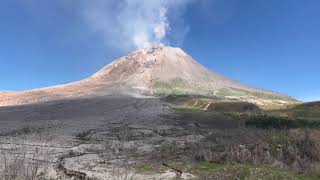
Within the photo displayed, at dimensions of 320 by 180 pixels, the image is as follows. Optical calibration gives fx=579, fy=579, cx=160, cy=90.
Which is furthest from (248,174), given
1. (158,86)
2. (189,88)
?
(158,86)

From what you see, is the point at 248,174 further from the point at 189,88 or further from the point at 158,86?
the point at 158,86

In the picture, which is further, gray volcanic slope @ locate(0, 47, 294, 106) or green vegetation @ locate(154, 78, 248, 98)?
green vegetation @ locate(154, 78, 248, 98)

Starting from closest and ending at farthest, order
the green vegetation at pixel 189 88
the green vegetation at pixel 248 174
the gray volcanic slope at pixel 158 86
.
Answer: the green vegetation at pixel 248 174 < the gray volcanic slope at pixel 158 86 < the green vegetation at pixel 189 88

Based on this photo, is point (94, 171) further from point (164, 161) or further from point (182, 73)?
point (182, 73)

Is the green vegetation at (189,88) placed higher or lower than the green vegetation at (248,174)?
higher

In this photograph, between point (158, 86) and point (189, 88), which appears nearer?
point (189, 88)

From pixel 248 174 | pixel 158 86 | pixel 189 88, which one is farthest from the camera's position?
pixel 158 86

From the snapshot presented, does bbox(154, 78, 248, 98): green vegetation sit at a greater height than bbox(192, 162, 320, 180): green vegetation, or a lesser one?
greater

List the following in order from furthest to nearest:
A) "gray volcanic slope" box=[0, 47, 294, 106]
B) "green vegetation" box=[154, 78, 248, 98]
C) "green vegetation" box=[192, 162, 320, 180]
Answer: "green vegetation" box=[154, 78, 248, 98], "gray volcanic slope" box=[0, 47, 294, 106], "green vegetation" box=[192, 162, 320, 180]

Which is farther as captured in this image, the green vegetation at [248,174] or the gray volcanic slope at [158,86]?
the gray volcanic slope at [158,86]

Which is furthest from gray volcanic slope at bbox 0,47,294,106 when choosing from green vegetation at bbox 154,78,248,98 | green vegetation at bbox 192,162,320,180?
green vegetation at bbox 192,162,320,180

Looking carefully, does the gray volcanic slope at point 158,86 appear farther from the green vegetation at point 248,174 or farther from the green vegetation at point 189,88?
the green vegetation at point 248,174

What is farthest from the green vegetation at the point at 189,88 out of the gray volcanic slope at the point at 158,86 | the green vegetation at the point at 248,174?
the green vegetation at the point at 248,174

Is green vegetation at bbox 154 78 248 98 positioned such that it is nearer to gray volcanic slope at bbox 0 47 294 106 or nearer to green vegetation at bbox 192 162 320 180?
gray volcanic slope at bbox 0 47 294 106
